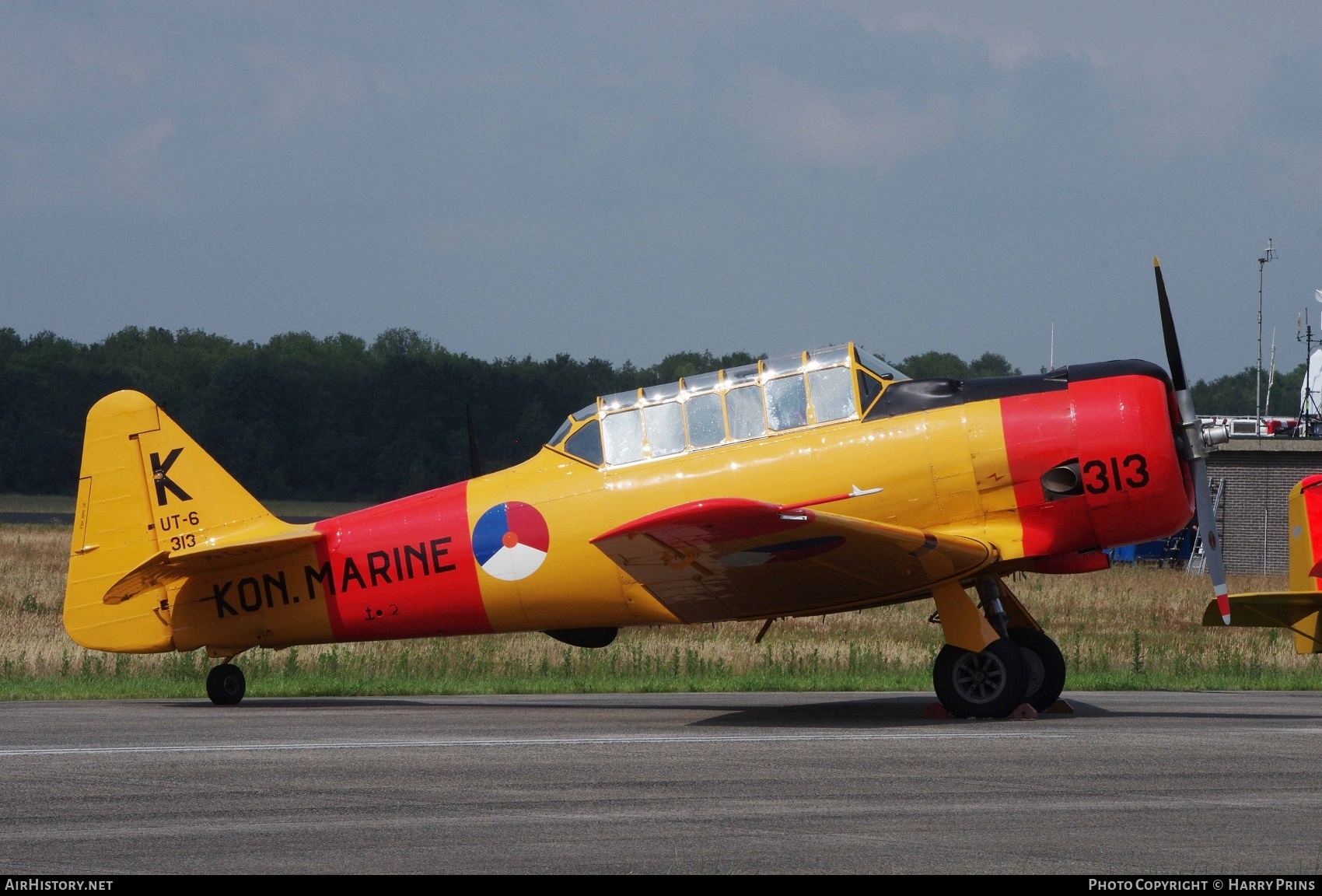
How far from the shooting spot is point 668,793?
24.5 ft

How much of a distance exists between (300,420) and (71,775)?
2541 inches

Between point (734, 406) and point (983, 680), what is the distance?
3007 millimetres

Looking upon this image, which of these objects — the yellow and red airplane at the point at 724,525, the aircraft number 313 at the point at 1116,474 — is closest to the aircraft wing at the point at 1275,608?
the yellow and red airplane at the point at 724,525

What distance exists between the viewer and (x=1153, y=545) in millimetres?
39562

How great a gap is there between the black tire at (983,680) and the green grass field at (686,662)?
3.80 metres

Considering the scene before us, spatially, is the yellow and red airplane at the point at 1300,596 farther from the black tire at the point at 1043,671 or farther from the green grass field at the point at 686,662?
the green grass field at the point at 686,662

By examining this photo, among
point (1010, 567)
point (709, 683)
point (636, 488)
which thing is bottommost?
point (709, 683)

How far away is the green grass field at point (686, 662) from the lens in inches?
602

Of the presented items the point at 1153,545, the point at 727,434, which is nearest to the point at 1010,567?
the point at 727,434

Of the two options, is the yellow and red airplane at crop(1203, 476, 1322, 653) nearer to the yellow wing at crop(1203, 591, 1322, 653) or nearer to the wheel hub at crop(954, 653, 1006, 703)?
the yellow wing at crop(1203, 591, 1322, 653)

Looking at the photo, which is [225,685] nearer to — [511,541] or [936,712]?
[511,541]

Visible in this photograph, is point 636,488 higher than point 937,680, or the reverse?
point 636,488

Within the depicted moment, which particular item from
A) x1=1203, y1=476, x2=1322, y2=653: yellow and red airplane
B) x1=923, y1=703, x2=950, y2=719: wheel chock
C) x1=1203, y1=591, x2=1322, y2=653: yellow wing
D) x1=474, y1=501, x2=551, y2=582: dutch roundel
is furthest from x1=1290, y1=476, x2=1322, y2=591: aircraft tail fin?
x1=474, y1=501, x2=551, y2=582: dutch roundel

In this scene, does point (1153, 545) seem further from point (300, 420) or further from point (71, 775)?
point (300, 420)
